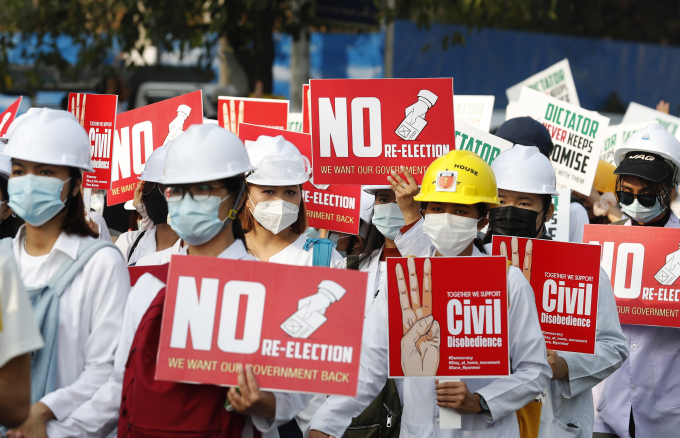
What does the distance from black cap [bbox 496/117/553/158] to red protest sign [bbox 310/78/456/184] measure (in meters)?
1.38

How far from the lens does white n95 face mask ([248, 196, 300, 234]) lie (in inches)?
188

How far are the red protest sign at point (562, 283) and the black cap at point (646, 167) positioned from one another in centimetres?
139

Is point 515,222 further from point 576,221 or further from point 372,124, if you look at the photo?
point 576,221

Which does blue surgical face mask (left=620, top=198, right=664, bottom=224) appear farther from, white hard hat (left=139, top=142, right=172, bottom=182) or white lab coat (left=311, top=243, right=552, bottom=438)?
white hard hat (left=139, top=142, right=172, bottom=182)

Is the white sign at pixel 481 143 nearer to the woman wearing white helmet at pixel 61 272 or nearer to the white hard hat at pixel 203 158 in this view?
the white hard hat at pixel 203 158

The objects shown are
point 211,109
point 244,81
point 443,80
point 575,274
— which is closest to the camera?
point 575,274

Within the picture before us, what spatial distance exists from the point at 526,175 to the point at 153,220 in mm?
2414

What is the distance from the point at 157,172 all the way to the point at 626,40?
2036 centimetres

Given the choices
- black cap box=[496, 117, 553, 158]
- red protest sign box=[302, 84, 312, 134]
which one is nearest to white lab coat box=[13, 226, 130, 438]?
red protest sign box=[302, 84, 312, 134]

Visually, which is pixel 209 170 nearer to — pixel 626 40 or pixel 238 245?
pixel 238 245

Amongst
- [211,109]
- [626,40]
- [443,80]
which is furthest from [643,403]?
[626,40]

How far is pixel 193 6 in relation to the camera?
1095 cm

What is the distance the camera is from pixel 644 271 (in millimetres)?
4906

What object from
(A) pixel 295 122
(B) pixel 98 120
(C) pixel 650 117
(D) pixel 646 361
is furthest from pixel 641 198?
(C) pixel 650 117
